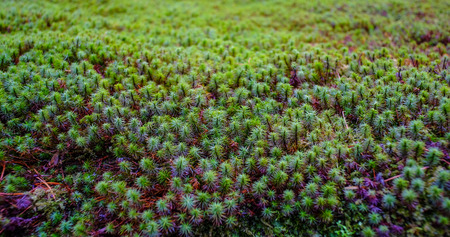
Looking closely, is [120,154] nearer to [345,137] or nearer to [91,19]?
[345,137]

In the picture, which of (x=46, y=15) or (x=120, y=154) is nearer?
(x=120, y=154)

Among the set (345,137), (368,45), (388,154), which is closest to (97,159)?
(345,137)

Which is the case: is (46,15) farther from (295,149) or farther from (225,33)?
(295,149)

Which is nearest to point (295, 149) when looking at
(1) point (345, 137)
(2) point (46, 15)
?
(1) point (345, 137)

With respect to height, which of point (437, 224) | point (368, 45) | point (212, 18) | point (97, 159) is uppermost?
point (212, 18)

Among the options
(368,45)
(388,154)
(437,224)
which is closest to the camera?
(437,224)

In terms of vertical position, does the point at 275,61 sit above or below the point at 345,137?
above

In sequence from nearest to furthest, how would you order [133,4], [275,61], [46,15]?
[275,61] < [46,15] < [133,4]
